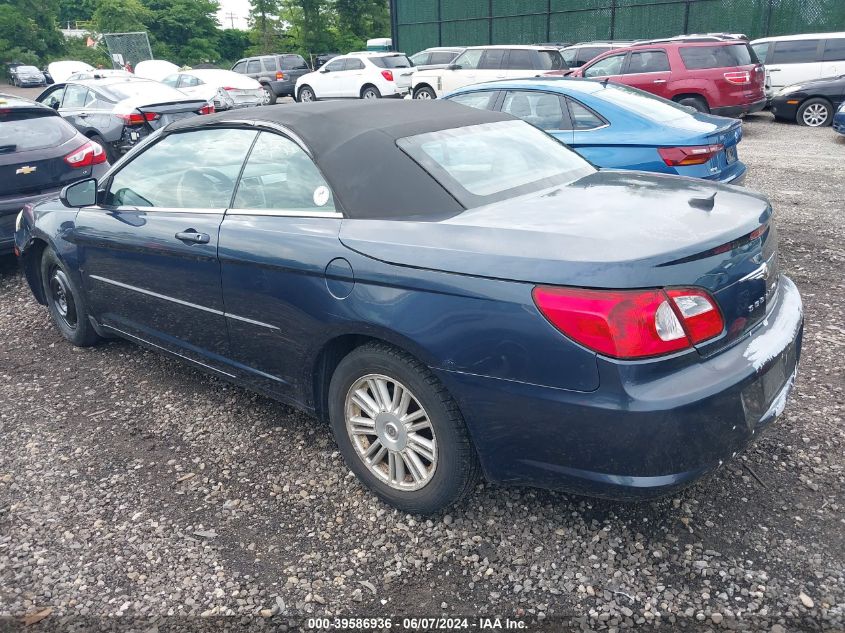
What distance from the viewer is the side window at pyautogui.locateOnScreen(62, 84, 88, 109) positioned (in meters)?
12.5

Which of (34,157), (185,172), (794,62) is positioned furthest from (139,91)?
(794,62)

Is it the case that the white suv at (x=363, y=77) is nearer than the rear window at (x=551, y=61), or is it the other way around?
the rear window at (x=551, y=61)

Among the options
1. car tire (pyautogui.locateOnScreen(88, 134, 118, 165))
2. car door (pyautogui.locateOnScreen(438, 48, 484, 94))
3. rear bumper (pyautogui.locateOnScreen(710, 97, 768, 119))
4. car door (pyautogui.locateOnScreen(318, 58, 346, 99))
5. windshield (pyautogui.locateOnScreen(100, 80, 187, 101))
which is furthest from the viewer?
car door (pyautogui.locateOnScreen(318, 58, 346, 99))

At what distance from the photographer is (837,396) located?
12.0ft

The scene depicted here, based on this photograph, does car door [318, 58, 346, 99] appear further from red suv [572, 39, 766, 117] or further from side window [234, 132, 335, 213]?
side window [234, 132, 335, 213]

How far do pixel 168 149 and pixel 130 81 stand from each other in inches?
411

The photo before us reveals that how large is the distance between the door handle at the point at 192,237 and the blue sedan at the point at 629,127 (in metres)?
3.88

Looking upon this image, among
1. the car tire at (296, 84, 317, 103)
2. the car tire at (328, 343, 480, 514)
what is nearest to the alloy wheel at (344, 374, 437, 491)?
the car tire at (328, 343, 480, 514)

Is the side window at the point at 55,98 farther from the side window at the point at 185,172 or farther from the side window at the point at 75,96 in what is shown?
the side window at the point at 185,172

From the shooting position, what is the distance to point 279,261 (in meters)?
3.04

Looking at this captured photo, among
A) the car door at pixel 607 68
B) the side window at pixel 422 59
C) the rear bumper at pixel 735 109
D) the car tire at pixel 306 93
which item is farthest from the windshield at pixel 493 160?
the car tire at pixel 306 93

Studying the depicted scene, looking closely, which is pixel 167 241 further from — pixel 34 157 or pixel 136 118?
pixel 136 118

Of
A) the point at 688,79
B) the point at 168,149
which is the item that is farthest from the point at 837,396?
the point at 688,79

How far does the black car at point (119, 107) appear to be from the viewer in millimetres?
11367
